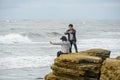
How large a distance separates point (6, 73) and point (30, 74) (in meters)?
1.36

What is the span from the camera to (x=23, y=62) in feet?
77.8

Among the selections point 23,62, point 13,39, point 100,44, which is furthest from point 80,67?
point 13,39

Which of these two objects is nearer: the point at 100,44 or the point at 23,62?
the point at 23,62

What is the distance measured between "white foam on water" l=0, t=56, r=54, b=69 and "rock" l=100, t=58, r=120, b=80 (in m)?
10.1

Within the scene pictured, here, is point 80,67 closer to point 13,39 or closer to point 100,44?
point 100,44

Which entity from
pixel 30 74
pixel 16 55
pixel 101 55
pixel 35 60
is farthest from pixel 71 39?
pixel 16 55

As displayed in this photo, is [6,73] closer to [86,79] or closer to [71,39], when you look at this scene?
[71,39]

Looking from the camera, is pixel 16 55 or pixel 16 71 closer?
pixel 16 71

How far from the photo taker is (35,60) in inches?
971

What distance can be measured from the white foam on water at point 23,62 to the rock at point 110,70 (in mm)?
10067

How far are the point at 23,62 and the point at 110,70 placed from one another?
39.7 feet

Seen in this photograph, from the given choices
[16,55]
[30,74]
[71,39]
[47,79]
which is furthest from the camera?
[16,55]

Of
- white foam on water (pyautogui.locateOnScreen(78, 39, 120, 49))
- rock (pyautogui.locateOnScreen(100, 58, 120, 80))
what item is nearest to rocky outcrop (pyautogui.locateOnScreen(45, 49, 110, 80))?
rock (pyautogui.locateOnScreen(100, 58, 120, 80))

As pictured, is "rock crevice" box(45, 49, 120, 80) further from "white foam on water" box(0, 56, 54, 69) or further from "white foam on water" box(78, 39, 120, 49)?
"white foam on water" box(78, 39, 120, 49)
